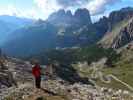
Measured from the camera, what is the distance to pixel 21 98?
149ft

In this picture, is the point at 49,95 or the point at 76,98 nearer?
the point at 49,95

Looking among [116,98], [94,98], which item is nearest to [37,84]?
[94,98]

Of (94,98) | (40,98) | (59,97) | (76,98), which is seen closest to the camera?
(40,98)

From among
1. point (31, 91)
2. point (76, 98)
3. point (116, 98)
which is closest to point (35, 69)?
point (31, 91)

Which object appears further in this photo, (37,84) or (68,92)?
(68,92)

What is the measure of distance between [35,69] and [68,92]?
945 cm

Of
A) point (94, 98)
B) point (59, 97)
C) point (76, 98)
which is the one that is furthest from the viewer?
point (94, 98)

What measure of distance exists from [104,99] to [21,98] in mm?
13809

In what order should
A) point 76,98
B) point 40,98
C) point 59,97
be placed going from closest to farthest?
point 40,98 < point 59,97 < point 76,98

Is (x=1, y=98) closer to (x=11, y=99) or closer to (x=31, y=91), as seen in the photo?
(x=11, y=99)

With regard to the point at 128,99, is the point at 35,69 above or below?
A: above

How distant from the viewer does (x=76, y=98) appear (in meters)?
49.9

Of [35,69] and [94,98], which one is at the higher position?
[35,69]

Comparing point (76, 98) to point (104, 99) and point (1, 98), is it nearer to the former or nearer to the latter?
point (104, 99)
